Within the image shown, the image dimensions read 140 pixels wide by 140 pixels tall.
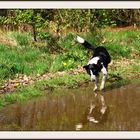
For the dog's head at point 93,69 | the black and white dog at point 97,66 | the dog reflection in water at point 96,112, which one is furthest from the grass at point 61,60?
the dog reflection in water at point 96,112

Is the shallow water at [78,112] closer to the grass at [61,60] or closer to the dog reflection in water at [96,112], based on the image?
the dog reflection in water at [96,112]

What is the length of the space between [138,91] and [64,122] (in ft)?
9.81

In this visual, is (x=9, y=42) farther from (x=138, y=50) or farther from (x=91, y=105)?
(x=91, y=105)

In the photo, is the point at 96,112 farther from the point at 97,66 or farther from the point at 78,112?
the point at 97,66

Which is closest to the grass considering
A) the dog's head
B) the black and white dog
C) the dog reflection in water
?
the black and white dog

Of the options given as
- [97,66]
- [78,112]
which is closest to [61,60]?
[97,66]

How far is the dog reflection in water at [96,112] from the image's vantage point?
8069 mm

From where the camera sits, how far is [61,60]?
13141 millimetres

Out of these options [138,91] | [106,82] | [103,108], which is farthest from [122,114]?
[106,82]

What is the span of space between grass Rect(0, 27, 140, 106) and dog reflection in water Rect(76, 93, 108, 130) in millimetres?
1448

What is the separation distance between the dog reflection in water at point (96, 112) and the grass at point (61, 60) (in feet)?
4.75

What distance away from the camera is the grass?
35.9 ft

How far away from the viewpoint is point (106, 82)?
11375 millimetres

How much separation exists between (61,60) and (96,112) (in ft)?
15.1
